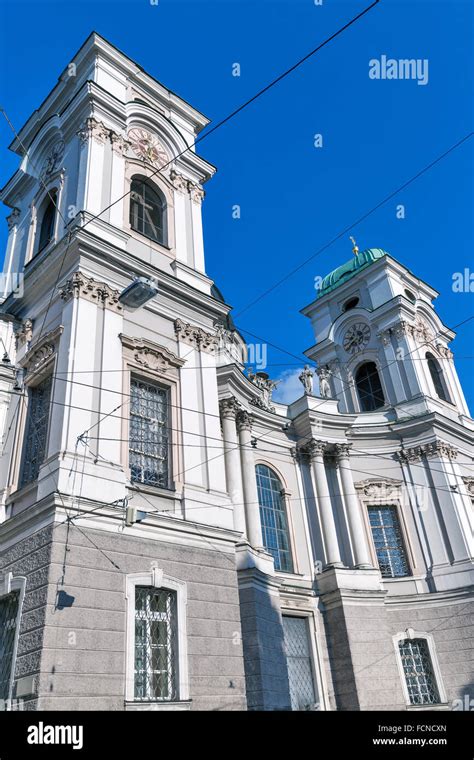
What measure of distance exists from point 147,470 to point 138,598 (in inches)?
117

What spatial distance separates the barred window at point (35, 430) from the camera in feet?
46.0

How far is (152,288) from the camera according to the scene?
542 inches

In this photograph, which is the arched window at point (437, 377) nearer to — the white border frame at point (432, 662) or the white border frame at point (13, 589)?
the white border frame at point (432, 662)

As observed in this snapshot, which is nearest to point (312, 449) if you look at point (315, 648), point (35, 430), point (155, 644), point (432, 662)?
point (315, 648)

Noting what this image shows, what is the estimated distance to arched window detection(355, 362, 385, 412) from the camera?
96.6ft

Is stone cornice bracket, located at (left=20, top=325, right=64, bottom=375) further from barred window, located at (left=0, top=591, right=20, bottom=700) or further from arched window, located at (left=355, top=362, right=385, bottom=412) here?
arched window, located at (left=355, top=362, right=385, bottom=412)

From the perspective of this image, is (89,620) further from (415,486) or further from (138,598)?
(415,486)

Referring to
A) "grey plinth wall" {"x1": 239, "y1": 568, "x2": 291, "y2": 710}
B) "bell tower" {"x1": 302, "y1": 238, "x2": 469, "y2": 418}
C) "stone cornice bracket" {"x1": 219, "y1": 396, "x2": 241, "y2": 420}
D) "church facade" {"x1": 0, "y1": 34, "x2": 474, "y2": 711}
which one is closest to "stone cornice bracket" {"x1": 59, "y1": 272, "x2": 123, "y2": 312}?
"church facade" {"x1": 0, "y1": 34, "x2": 474, "y2": 711}

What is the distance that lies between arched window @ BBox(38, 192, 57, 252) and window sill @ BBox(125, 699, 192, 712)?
12750 mm

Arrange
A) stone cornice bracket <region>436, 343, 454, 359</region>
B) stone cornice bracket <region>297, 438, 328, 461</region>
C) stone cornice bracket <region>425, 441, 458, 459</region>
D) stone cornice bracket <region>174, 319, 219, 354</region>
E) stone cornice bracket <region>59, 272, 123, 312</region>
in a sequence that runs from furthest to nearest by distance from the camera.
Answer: stone cornice bracket <region>436, 343, 454, 359</region> → stone cornice bracket <region>425, 441, 458, 459</region> → stone cornice bracket <region>297, 438, 328, 461</region> → stone cornice bracket <region>174, 319, 219, 354</region> → stone cornice bracket <region>59, 272, 123, 312</region>

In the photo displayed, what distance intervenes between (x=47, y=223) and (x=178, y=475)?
9629 millimetres

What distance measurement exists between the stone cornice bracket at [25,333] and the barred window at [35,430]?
1628 mm

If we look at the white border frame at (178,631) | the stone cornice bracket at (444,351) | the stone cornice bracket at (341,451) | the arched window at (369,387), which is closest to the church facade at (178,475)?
the white border frame at (178,631)
